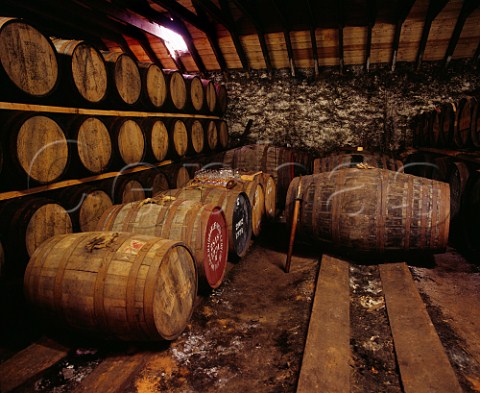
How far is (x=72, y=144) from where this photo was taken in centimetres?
349

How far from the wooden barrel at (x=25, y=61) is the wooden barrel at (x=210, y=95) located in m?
4.29

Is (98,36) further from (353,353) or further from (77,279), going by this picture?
(353,353)

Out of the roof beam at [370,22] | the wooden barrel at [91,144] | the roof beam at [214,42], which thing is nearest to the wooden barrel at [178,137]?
the wooden barrel at [91,144]

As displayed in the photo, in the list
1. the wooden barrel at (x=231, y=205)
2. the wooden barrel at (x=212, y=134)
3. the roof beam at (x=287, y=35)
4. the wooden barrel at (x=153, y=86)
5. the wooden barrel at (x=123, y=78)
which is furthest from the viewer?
the wooden barrel at (x=212, y=134)

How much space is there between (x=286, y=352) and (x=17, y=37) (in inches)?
137

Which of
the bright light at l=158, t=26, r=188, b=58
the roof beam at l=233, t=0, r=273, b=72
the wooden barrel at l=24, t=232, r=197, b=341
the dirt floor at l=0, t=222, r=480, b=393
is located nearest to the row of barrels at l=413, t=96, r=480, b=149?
the dirt floor at l=0, t=222, r=480, b=393

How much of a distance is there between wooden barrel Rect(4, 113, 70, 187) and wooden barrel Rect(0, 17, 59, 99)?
239mm

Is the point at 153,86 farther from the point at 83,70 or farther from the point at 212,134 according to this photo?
the point at 212,134

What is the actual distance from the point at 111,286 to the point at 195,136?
4.58 m

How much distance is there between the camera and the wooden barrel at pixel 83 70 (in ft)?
11.1

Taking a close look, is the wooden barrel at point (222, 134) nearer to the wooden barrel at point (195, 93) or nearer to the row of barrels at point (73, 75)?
the wooden barrel at point (195, 93)

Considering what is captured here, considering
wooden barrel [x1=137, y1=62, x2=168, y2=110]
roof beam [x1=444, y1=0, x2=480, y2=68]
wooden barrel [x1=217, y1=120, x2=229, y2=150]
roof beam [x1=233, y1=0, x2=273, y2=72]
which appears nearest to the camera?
wooden barrel [x1=137, y1=62, x2=168, y2=110]

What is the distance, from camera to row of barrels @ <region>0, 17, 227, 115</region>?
2744 mm

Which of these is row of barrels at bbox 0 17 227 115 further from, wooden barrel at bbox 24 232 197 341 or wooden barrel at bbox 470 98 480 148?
wooden barrel at bbox 470 98 480 148
